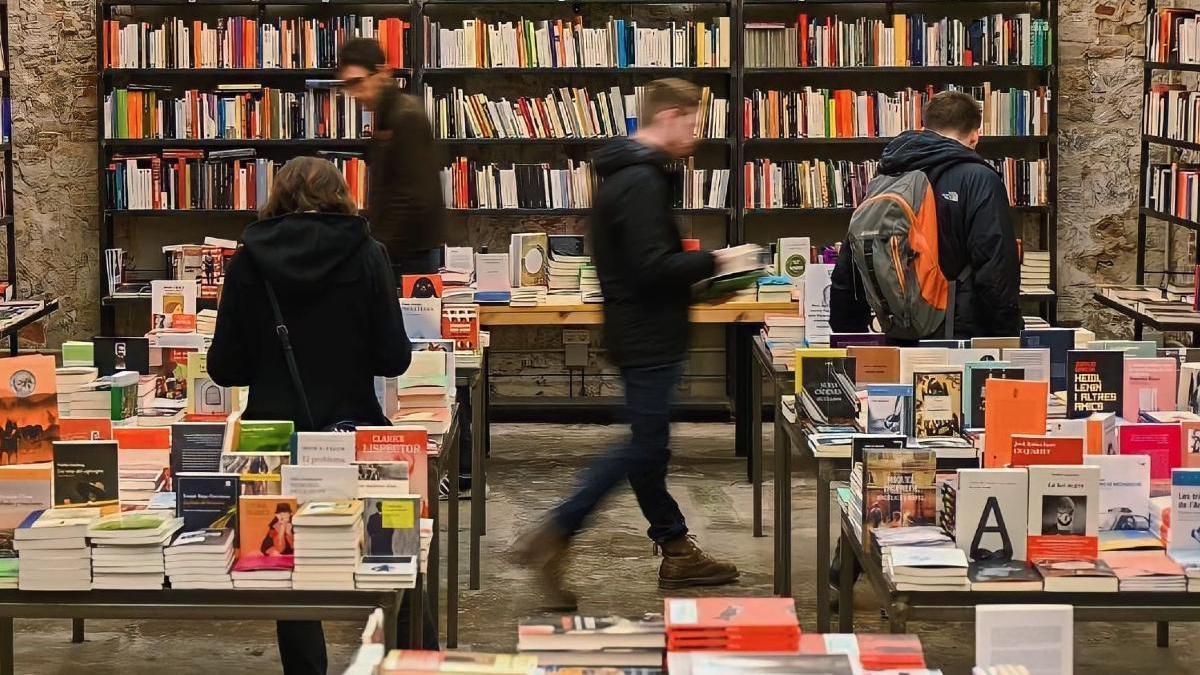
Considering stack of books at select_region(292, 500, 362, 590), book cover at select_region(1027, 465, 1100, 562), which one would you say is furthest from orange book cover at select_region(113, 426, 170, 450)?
book cover at select_region(1027, 465, 1100, 562)

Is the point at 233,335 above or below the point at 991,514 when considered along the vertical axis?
above

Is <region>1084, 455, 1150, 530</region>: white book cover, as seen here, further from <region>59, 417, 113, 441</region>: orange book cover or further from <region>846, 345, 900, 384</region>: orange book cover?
<region>59, 417, 113, 441</region>: orange book cover

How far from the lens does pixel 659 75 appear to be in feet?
29.8

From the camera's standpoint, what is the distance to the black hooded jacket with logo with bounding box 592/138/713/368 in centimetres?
479

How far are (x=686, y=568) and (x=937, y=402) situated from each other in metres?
1.62

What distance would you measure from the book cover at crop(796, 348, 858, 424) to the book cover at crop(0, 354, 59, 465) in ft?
6.68

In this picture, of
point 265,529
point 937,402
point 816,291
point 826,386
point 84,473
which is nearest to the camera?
point 265,529

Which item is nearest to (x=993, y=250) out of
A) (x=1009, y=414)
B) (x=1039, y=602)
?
(x=1009, y=414)

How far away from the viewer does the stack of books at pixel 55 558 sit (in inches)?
135

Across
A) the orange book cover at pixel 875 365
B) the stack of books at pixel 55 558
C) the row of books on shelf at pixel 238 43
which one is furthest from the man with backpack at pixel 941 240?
the row of books on shelf at pixel 238 43

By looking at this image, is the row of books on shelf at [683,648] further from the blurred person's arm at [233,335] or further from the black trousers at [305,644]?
the blurred person's arm at [233,335]

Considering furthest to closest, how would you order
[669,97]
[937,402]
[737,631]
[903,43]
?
[903,43], [669,97], [937,402], [737,631]

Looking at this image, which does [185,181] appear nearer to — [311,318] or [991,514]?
[311,318]

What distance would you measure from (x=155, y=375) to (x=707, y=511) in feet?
8.56
